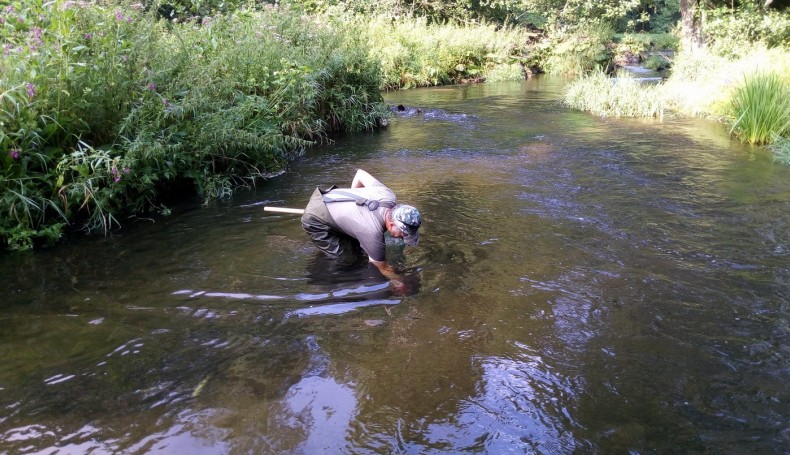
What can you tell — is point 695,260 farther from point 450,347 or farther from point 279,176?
point 279,176

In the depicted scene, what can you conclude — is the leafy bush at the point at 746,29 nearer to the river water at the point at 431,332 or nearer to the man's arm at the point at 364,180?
the river water at the point at 431,332

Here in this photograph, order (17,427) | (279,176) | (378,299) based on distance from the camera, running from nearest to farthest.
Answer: (17,427)
(378,299)
(279,176)

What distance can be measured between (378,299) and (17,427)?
7.97 ft

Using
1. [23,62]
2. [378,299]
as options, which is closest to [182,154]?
[23,62]

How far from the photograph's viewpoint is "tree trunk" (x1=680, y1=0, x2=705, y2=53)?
15.8 m

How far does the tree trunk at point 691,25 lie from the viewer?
1575cm

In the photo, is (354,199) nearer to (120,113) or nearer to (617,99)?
(120,113)

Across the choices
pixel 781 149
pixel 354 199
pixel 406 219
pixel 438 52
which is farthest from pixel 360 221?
pixel 438 52

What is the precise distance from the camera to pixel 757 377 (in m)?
3.44

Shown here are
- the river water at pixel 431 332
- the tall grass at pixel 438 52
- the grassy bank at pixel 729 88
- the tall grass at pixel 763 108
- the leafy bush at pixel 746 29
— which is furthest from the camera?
the tall grass at pixel 438 52

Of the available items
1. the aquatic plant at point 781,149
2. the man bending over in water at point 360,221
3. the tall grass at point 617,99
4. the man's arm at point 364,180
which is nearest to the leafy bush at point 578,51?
the tall grass at point 617,99

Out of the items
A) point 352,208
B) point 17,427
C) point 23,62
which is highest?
point 23,62

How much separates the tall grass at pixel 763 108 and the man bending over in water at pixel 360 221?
7.47 metres

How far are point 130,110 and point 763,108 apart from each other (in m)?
9.37
